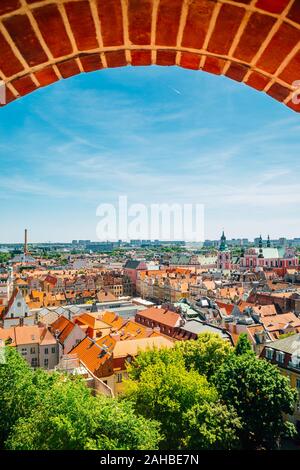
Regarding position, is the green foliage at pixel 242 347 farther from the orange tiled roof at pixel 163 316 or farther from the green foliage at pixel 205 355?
the orange tiled roof at pixel 163 316

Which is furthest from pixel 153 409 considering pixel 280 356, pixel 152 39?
pixel 152 39

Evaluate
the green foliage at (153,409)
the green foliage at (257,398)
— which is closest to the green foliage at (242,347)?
the green foliage at (153,409)

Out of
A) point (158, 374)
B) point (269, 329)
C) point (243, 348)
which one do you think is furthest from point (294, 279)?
point (158, 374)

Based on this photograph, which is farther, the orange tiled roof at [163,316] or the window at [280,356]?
the orange tiled roof at [163,316]

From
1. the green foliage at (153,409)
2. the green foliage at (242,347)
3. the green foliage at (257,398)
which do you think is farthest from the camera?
the green foliage at (242,347)

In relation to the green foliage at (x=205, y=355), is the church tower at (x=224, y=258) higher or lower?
higher

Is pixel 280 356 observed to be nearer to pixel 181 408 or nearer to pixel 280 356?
pixel 280 356

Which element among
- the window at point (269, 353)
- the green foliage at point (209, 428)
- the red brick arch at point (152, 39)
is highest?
the red brick arch at point (152, 39)
